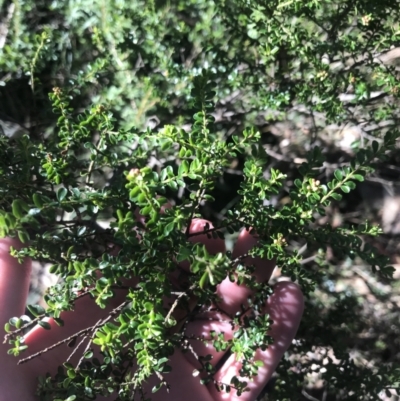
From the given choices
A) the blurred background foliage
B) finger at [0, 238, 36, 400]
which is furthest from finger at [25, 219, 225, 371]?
the blurred background foliage

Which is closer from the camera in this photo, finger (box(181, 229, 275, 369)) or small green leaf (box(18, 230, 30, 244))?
small green leaf (box(18, 230, 30, 244))

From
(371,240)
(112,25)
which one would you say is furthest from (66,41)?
(371,240)

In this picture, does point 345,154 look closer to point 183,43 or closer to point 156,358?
point 183,43

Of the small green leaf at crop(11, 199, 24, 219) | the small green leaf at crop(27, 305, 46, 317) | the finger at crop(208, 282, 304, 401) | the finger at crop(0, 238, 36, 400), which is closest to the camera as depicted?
the small green leaf at crop(11, 199, 24, 219)

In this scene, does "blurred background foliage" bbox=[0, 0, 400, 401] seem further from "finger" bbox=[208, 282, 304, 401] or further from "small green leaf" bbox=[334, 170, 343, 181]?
"small green leaf" bbox=[334, 170, 343, 181]

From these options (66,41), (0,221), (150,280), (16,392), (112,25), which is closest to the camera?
(0,221)

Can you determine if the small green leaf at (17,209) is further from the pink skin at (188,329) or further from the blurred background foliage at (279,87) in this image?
the blurred background foliage at (279,87)

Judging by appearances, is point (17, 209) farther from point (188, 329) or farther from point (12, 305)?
point (188, 329)

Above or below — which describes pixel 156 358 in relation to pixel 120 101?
below

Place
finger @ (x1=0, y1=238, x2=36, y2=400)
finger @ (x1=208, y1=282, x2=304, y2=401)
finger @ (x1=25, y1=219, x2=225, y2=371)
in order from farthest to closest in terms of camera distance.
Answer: finger @ (x1=208, y1=282, x2=304, y2=401) → finger @ (x1=25, y1=219, x2=225, y2=371) → finger @ (x1=0, y1=238, x2=36, y2=400)
